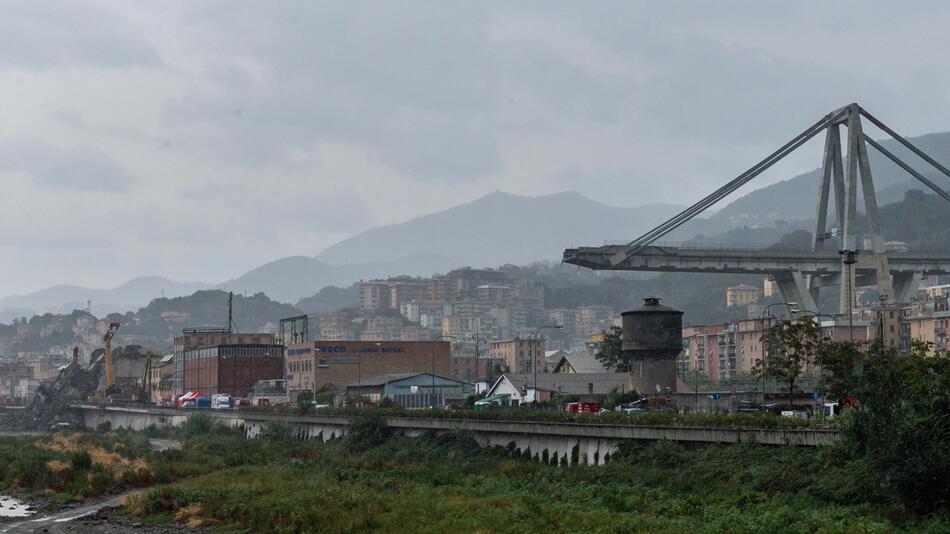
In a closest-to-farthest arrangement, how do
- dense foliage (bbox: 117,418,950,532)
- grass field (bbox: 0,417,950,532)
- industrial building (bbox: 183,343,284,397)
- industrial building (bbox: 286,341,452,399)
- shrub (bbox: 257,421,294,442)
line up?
dense foliage (bbox: 117,418,950,532) → grass field (bbox: 0,417,950,532) → shrub (bbox: 257,421,294,442) → industrial building (bbox: 286,341,452,399) → industrial building (bbox: 183,343,284,397)

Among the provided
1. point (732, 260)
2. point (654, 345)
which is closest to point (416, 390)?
point (732, 260)

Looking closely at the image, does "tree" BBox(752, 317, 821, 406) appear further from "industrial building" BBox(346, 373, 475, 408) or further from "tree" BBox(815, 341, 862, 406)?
"industrial building" BBox(346, 373, 475, 408)

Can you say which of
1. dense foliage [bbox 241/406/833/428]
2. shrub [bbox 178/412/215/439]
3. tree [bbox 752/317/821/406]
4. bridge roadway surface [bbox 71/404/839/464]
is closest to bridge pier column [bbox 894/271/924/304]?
tree [bbox 752/317/821/406]

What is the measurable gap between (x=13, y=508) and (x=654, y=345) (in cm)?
5398

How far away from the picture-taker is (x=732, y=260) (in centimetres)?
15775

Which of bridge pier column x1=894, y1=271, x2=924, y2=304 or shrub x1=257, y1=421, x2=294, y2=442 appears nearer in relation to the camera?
shrub x1=257, y1=421, x2=294, y2=442

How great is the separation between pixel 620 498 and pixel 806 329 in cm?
3789

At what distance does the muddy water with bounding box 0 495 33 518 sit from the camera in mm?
69812

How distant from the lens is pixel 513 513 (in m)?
53.3

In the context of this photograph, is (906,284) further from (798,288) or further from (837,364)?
(837,364)

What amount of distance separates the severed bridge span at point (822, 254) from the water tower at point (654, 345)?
137ft

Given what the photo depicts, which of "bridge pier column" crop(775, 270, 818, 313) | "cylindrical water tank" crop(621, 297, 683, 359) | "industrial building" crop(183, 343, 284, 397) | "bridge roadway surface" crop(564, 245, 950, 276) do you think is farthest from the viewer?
"industrial building" crop(183, 343, 284, 397)

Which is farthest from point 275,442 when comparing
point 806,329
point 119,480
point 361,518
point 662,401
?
point 361,518

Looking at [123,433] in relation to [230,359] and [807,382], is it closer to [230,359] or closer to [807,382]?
[230,359]
